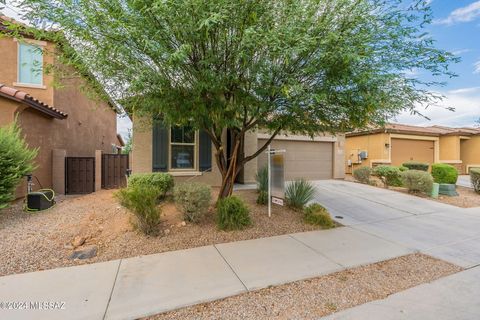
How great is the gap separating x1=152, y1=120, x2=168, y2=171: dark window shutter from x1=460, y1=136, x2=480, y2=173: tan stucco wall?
21557mm

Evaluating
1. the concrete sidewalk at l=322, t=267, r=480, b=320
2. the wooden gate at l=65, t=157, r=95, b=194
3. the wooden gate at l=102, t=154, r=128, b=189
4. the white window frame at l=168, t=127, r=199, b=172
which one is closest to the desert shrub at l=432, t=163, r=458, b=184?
the concrete sidewalk at l=322, t=267, r=480, b=320

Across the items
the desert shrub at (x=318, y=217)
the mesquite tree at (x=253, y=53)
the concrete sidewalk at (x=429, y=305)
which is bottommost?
the concrete sidewalk at (x=429, y=305)

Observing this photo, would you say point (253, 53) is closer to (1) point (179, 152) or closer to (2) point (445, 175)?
(1) point (179, 152)

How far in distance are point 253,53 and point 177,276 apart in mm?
3631

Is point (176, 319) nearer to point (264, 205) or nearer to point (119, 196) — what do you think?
point (119, 196)

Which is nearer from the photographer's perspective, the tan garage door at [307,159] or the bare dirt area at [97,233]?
the bare dirt area at [97,233]

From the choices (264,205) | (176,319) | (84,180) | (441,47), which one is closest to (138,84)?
(176,319)

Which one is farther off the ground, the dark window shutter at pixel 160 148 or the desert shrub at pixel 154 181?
the dark window shutter at pixel 160 148

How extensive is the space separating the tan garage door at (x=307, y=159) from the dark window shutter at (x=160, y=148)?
14.8 feet

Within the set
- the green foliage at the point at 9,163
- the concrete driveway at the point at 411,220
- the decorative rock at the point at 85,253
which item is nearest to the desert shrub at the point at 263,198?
the concrete driveway at the point at 411,220

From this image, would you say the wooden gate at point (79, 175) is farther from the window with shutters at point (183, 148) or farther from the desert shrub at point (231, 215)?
the desert shrub at point (231, 215)

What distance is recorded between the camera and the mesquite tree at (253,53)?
3.27 meters

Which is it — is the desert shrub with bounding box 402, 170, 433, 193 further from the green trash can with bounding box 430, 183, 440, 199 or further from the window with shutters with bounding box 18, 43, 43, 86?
the window with shutters with bounding box 18, 43, 43, 86

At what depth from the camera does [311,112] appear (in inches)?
186
